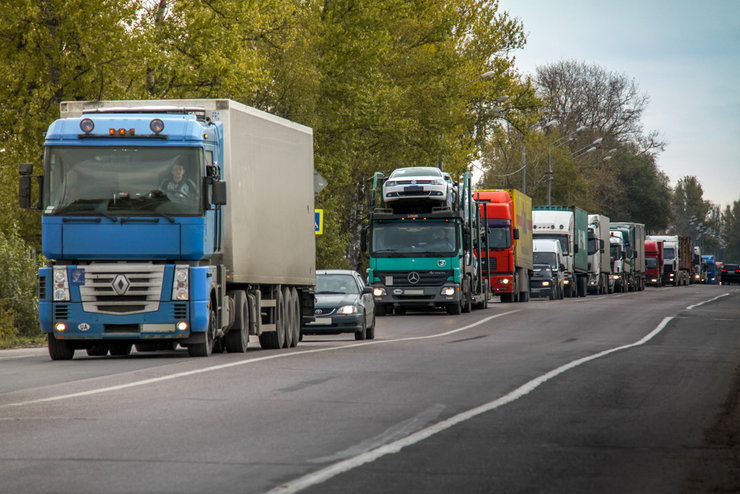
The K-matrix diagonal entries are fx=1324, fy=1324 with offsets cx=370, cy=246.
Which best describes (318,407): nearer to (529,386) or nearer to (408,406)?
(408,406)

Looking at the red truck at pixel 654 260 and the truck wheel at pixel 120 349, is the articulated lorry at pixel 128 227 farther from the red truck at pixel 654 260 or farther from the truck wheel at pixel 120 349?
the red truck at pixel 654 260

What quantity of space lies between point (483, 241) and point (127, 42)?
1433 cm

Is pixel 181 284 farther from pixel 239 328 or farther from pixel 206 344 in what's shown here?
pixel 239 328

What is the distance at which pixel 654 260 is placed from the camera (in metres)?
93.9

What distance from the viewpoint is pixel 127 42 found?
33594 mm

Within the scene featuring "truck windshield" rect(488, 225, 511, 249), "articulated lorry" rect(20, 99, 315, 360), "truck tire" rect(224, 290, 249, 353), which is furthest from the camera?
"truck windshield" rect(488, 225, 511, 249)

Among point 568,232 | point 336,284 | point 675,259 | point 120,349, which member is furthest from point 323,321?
point 675,259

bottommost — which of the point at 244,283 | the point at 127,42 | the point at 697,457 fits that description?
the point at 697,457

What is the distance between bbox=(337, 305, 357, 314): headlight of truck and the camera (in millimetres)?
26625

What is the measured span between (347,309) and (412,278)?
1146 cm

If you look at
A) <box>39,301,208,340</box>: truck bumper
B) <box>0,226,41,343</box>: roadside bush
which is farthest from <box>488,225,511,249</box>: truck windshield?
<box>39,301,208,340</box>: truck bumper

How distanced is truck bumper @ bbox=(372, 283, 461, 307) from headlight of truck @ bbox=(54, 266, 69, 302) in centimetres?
2022

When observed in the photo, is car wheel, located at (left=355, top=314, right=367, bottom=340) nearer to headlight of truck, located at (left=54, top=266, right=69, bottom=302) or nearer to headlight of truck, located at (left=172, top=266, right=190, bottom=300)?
headlight of truck, located at (left=172, top=266, right=190, bottom=300)

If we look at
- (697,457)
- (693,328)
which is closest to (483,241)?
(693,328)
